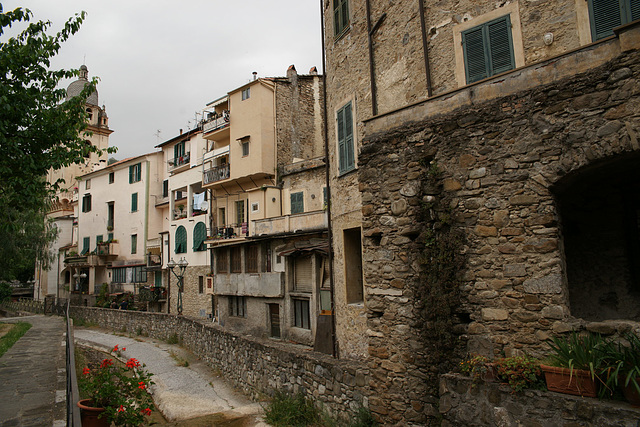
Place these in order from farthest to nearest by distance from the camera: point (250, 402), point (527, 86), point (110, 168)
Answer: point (110, 168) → point (250, 402) → point (527, 86)

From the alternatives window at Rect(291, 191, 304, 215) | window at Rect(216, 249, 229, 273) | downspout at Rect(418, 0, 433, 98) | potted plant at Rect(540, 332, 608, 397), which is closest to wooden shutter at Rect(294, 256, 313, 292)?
window at Rect(291, 191, 304, 215)

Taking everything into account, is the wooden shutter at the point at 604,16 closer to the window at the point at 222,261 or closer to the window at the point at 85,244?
the window at the point at 222,261

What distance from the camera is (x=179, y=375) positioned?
51.4ft

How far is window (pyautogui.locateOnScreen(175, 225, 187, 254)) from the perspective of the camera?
29562 millimetres

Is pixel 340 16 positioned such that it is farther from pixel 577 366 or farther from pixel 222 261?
pixel 222 261

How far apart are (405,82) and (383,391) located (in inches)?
285

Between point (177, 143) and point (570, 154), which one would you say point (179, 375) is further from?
point (177, 143)

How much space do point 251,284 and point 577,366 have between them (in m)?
18.8

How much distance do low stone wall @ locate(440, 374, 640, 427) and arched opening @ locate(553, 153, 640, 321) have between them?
8.54 feet

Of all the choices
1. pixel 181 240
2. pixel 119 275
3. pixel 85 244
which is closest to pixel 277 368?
pixel 181 240

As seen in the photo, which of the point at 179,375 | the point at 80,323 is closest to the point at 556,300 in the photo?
the point at 179,375

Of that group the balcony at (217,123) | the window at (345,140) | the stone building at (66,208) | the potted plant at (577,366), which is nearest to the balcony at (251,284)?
the balcony at (217,123)

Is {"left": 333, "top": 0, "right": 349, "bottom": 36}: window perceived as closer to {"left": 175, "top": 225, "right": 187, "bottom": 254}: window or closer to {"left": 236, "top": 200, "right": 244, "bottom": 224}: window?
{"left": 236, "top": 200, "right": 244, "bottom": 224}: window

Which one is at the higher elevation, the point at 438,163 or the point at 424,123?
the point at 424,123
